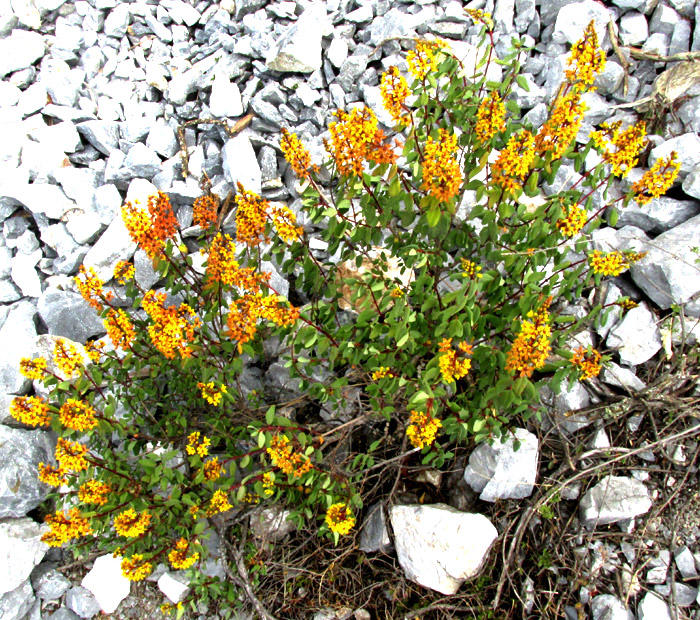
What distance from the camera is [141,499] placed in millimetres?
2666

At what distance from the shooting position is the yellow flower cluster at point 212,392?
107 inches

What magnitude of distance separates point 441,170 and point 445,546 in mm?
1928

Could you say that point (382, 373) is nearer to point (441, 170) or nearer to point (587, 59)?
point (441, 170)

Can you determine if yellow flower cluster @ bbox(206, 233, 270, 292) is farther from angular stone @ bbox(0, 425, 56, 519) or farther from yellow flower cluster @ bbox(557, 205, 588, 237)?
angular stone @ bbox(0, 425, 56, 519)

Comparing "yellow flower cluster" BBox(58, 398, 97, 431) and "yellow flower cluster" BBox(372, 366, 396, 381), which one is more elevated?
"yellow flower cluster" BBox(372, 366, 396, 381)

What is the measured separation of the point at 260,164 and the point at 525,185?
2194 millimetres

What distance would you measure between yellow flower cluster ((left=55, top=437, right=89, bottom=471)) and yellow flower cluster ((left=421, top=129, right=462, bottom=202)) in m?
1.95

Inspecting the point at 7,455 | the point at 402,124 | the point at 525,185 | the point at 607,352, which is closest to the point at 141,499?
the point at 7,455

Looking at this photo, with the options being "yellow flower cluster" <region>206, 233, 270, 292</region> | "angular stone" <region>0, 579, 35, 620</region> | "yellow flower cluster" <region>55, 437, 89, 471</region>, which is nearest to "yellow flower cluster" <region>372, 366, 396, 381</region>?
"yellow flower cluster" <region>206, 233, 270, 292</region>

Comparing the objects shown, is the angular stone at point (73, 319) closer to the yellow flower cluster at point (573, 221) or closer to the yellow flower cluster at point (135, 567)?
the yellow flower cluster at point (135, 567)

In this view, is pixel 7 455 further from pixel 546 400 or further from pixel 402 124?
pixel 546 400

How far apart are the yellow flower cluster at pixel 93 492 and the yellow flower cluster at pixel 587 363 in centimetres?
219

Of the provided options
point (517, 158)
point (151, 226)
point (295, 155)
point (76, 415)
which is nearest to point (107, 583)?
point (76, 415)

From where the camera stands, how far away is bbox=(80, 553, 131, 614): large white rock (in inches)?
130
